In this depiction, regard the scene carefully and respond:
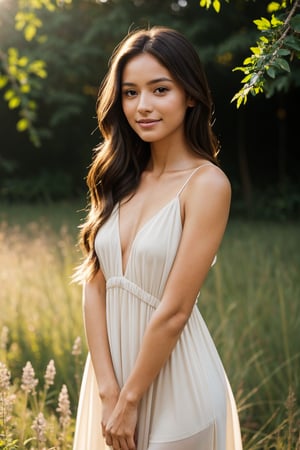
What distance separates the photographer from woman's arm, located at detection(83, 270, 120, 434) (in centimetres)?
195

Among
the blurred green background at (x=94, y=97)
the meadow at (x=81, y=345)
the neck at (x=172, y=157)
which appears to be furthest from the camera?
the blurred green background at (x=94, y=97)

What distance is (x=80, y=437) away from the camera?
2199 mm

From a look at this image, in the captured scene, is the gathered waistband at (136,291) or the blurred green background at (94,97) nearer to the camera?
the gathered waistband at (136,291)

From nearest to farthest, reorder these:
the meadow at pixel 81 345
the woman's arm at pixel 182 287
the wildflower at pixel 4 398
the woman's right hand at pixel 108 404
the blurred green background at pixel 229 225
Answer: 1. the woman's arm at pixel 182 287
2. the woman's right hand at pixel 108 404
3. the wildflower at pixel 4 398
4. the meadow at pixel 81 345
5. the blurred green background at pixel 229 225

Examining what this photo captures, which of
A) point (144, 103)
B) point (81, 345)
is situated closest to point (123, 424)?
point (144, 103)

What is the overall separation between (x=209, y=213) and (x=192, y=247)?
11cm

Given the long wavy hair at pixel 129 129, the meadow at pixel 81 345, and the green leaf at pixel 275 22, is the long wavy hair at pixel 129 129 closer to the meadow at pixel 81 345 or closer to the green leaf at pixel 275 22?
the green leaf at pixel 275 22

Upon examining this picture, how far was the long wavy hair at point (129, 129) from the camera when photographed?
1977 millimetres

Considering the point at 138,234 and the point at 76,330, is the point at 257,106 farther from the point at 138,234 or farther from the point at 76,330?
the point at 138,234

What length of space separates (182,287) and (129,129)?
0.68 metres

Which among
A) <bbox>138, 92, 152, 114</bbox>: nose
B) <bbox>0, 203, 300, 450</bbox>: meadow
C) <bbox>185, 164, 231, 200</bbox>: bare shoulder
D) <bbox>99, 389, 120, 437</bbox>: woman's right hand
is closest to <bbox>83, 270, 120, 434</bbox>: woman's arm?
<bbox>99, 389, 120, 437</bbox>: woman's right hand

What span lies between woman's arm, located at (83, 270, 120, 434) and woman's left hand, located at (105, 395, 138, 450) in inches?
1.9

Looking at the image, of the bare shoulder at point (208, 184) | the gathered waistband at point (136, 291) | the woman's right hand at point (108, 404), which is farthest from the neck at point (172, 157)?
the woman's right hand at point (108, 404)

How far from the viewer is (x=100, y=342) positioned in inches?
79.9
